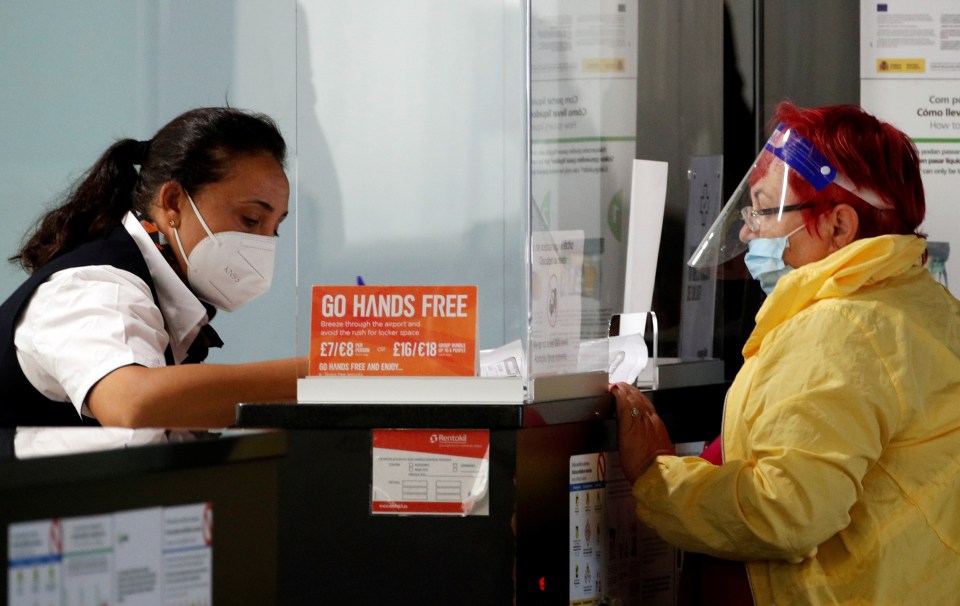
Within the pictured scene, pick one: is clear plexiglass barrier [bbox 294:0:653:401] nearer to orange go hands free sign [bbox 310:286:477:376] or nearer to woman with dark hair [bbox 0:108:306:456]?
orange go hands free sign [bbox 310:286:477:376]

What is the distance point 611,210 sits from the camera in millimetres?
2062

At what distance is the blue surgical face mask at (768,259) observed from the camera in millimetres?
1985

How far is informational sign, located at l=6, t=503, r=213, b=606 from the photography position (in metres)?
0.87

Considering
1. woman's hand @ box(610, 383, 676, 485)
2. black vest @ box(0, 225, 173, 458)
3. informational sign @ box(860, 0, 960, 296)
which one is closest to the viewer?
woman's hand @ box(610, 383, 676, 485)

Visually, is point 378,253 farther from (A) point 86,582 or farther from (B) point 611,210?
(A) point 86,582

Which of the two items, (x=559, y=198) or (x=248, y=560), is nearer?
(x=248, y=560)

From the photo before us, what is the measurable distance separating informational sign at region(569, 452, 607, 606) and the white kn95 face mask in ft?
2.60

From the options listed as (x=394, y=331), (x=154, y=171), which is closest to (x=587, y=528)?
(x=394, y=331)

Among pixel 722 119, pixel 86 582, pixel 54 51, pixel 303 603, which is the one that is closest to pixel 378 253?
pixel 303 603

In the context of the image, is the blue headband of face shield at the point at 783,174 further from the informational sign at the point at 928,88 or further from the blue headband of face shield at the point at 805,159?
the informational sign at the point at 928,88

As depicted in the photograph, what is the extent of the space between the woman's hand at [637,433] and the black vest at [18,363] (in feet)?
3.03

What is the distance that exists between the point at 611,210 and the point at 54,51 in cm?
244

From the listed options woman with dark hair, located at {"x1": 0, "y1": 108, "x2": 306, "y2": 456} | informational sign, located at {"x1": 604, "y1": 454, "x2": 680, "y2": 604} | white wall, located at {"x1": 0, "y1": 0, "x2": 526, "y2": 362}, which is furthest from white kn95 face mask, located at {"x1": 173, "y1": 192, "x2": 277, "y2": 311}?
informational sign, located at {"x1": 604, "y1": 454, "x2": 680, "y2": 604}

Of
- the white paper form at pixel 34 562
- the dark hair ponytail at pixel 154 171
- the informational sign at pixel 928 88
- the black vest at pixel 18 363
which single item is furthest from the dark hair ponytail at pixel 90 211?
the informational sign at pixel 928 88
